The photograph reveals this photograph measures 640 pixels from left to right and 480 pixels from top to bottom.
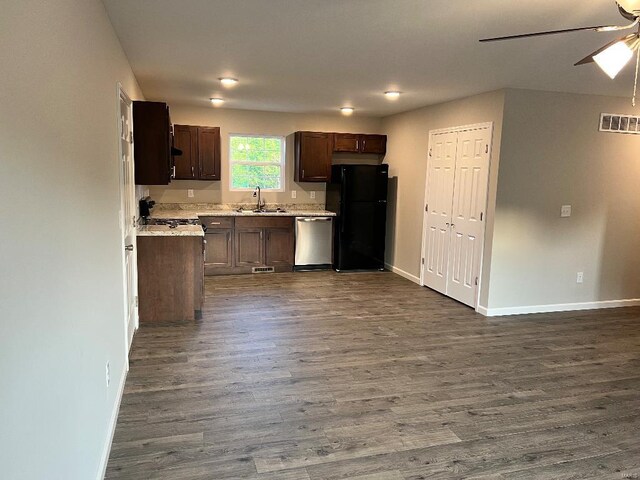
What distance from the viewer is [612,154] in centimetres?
514

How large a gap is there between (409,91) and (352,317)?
253cm

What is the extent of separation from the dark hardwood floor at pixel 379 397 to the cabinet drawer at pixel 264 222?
71.7 inches

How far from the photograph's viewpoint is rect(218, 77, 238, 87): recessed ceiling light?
4.48 m

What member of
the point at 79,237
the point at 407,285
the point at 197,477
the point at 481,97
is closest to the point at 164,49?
the point at 79,237

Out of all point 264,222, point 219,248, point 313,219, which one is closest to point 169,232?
point 219,248

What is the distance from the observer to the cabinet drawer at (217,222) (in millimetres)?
6445

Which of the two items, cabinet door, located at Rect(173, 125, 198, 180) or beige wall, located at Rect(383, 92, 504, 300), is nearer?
beige wall, located at Rect(383, 92, 504, 300)

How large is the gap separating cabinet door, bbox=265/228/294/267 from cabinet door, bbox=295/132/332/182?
944 mm

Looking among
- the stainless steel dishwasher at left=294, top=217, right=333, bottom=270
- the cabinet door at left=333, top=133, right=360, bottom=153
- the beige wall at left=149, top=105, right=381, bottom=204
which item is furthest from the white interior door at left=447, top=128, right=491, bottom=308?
the beige wall at left=149, top=105, right=381, bottom=204

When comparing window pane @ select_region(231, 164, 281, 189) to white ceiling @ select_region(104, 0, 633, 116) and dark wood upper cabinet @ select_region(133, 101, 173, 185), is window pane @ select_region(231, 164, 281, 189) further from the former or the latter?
dark wood upper cabinet @ select_region(133, 101, 173, 185)

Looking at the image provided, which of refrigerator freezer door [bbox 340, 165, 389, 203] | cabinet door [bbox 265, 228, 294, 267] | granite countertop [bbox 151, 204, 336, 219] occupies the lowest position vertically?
cabinet door [bbox 265, 228, 294, 267]

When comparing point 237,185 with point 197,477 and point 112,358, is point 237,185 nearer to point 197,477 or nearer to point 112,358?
point 112,358

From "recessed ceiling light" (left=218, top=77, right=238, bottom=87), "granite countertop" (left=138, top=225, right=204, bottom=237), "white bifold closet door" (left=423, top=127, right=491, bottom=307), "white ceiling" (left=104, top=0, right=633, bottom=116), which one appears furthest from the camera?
"white bifold closet door" (left=423, top=127, right=491, bottom=307)

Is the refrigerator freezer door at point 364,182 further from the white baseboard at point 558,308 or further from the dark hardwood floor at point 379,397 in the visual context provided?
the white baseboard at point 558,308
